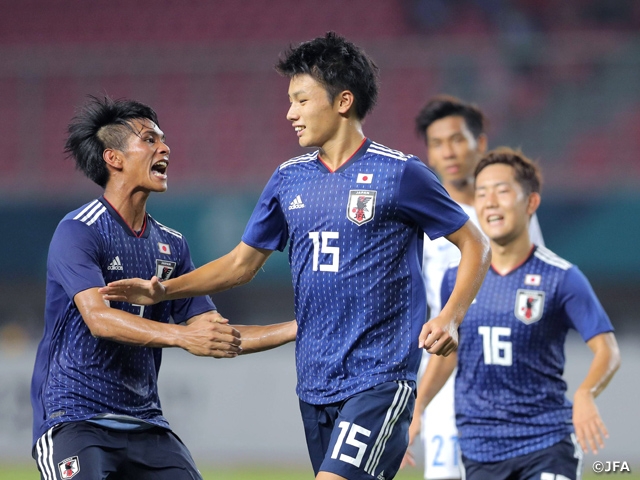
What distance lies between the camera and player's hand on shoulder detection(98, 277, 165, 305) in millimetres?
4414

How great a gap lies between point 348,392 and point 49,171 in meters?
12.3

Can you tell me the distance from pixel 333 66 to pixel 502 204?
1692 mm

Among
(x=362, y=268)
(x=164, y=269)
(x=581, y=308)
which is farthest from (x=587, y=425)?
(x=164, y=269)

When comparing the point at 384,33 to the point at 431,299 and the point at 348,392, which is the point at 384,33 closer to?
the point at 431,299

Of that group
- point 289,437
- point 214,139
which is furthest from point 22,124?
point 289,437

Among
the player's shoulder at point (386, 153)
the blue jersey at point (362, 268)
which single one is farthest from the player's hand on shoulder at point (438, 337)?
the player's shoulder at point (386, 153)

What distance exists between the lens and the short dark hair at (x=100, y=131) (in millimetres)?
5113

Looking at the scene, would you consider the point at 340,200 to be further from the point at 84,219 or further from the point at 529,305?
the point at 529,305

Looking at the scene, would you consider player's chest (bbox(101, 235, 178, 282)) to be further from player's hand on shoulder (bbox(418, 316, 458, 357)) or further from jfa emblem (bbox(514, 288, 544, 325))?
jfa emblem (bbox(514, 288, 544, 325))

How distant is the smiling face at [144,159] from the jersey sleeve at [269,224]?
1.72 ft

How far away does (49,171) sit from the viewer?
15742 millimetres

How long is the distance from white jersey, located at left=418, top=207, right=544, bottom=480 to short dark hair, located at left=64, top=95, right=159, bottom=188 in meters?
2.15

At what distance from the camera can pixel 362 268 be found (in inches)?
173

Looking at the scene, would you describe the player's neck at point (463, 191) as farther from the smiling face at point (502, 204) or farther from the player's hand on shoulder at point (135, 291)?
the player's hand on shoulder at point (135, 291)
